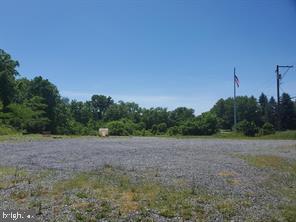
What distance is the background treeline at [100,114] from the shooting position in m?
70.3

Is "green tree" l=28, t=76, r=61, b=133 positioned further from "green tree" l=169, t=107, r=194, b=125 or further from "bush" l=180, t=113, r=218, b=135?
"green tree" l=169, t=107, r=194, b=125

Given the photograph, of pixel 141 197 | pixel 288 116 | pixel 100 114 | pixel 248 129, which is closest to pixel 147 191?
pixel 141 197

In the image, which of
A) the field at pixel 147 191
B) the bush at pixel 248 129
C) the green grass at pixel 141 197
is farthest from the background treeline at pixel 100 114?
the green grass at pixel 141 197

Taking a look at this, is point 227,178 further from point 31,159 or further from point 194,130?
point 194,130

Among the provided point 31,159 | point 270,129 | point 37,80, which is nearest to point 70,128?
point 37,80

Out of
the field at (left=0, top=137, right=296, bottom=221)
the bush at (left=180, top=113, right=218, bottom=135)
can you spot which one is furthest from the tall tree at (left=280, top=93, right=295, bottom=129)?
the field at (left=0, top=137, right=296, bottom=221)

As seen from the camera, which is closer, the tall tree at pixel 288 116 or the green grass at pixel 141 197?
the green grass at pixel 141 197

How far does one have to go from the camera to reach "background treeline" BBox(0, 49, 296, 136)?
231ft

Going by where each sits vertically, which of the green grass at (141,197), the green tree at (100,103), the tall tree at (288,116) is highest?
the green tree at (100,103)

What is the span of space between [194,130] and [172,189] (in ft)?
253

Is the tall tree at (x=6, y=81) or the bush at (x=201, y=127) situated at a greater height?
the tall tree at (x=6, y=81)

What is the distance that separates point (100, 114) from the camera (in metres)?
156

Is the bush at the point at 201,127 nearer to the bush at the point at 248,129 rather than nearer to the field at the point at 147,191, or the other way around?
the bush at the point at 248,129

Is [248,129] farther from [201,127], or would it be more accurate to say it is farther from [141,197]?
[141,197]
